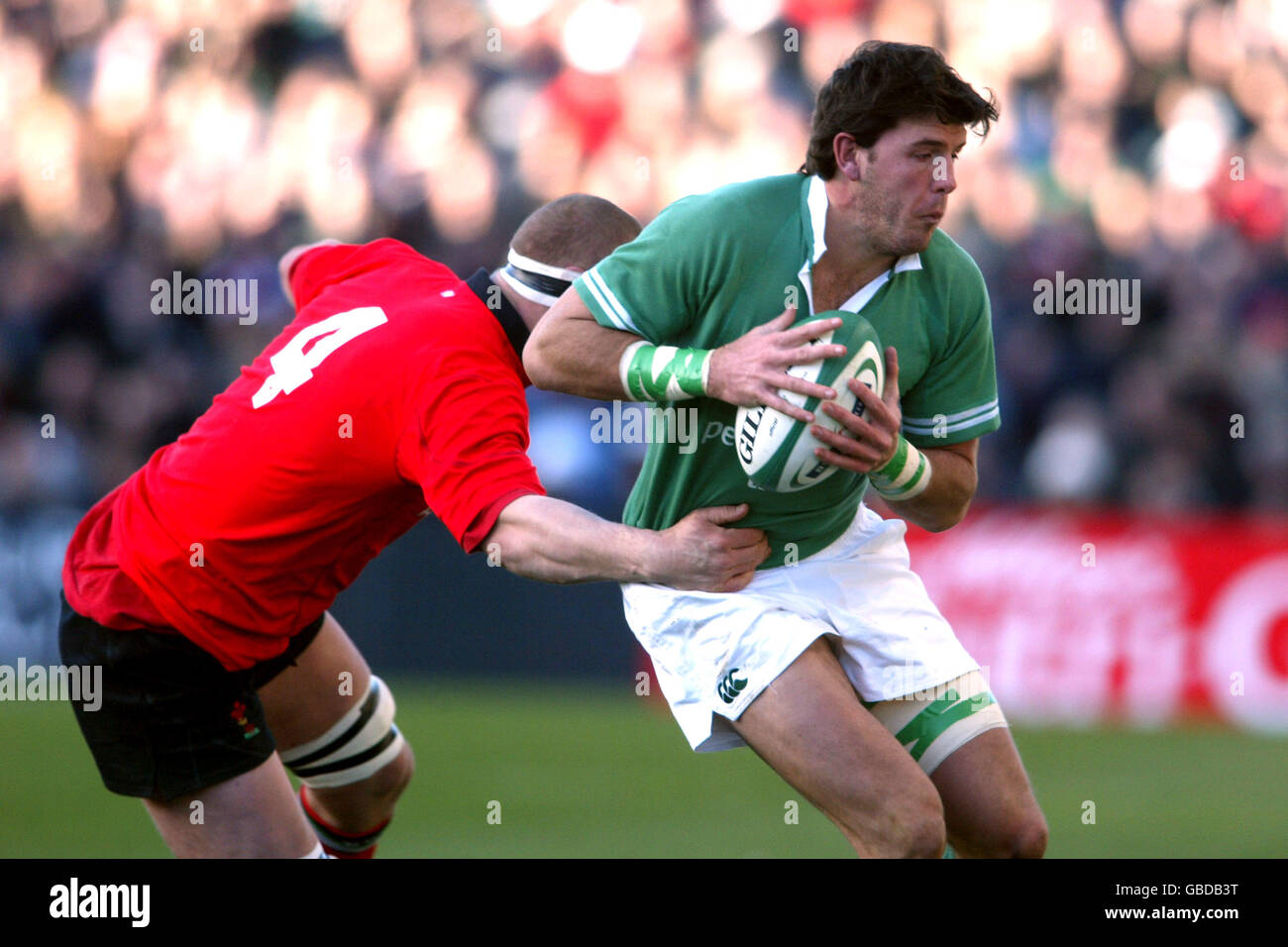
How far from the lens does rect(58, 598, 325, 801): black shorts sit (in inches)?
189

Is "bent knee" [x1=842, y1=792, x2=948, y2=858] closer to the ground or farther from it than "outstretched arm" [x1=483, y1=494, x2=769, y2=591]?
closer to the ground

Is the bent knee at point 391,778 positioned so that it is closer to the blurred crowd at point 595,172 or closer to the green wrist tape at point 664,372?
the green wrist tape at point 664,372

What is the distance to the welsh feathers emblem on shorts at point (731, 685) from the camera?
15.1ft

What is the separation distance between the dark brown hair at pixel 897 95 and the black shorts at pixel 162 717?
7.87ft

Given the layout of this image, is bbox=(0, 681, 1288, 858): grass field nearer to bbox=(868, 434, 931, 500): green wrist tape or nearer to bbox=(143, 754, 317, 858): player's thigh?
bbox=(143, 754, 317, 858): player's thigh

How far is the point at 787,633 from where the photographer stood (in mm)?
4590

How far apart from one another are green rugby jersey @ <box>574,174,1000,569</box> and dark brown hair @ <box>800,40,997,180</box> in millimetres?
237

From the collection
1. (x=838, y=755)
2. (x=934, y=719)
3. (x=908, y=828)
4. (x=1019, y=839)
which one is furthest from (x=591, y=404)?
(x=908, y=828)

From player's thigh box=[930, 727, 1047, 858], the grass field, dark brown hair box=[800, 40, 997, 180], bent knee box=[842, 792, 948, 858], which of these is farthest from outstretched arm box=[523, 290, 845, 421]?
the grass field

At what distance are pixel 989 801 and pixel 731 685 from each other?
79 centimetres

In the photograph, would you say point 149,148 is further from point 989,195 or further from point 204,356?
point 989,195

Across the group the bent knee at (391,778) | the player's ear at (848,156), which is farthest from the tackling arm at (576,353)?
the bent knee at (391,778)
